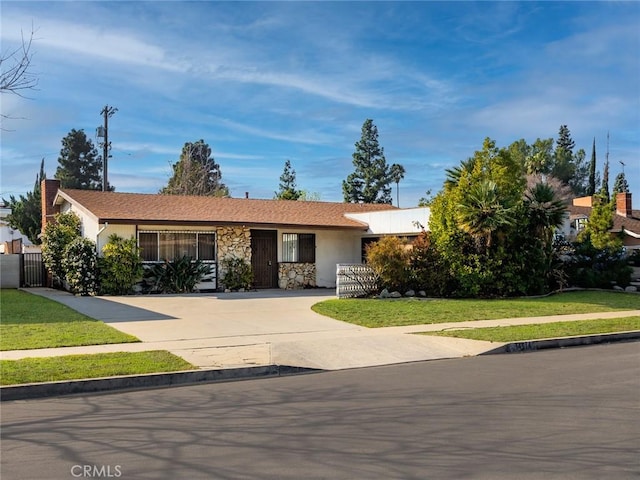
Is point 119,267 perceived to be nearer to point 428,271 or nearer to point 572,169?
point 428,271

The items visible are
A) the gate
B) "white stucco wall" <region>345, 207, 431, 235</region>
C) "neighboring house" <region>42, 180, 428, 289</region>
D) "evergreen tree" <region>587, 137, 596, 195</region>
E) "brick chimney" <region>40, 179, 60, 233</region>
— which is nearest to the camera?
"neighboring house" <region>42, 180, 428, 289</region>

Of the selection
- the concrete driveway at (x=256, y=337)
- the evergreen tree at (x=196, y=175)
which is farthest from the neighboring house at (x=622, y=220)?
the evergreen tree at (x=196, y=175)

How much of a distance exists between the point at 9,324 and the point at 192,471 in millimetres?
10315

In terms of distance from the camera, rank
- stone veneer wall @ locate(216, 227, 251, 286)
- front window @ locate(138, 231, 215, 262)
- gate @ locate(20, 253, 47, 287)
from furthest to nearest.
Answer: gate @ locate(20, 253, 47, 287)
stone veneer wall @ locate(216, 227, 251, 286)
front window @ locate(138, 231, 215, 262)

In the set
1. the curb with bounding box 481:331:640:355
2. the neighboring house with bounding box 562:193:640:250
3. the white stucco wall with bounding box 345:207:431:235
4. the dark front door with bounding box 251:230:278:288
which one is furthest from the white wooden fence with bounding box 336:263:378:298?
the neighboring house with bounding box 562:193:640:250

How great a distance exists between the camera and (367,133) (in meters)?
66.8

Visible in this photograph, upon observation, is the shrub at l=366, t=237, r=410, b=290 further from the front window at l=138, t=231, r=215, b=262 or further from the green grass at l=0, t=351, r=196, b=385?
the green grass at l=0, t=351, r=196, b=385

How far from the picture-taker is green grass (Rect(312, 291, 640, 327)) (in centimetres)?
1574

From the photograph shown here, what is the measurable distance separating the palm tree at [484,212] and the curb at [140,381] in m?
12.0

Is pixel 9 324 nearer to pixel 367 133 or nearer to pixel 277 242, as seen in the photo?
pixel 277 242

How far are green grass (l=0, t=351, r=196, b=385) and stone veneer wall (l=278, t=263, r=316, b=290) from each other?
52.3 ft

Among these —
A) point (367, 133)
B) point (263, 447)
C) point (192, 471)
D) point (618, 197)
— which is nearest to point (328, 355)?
point (263, 447)

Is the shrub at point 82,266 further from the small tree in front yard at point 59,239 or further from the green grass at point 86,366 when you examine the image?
the green grass at point 86,366

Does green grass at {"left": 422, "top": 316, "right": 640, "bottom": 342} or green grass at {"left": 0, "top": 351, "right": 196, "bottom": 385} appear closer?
green grass at {"left": 0, "top": 351, "right": 196, "bottom": 385}
